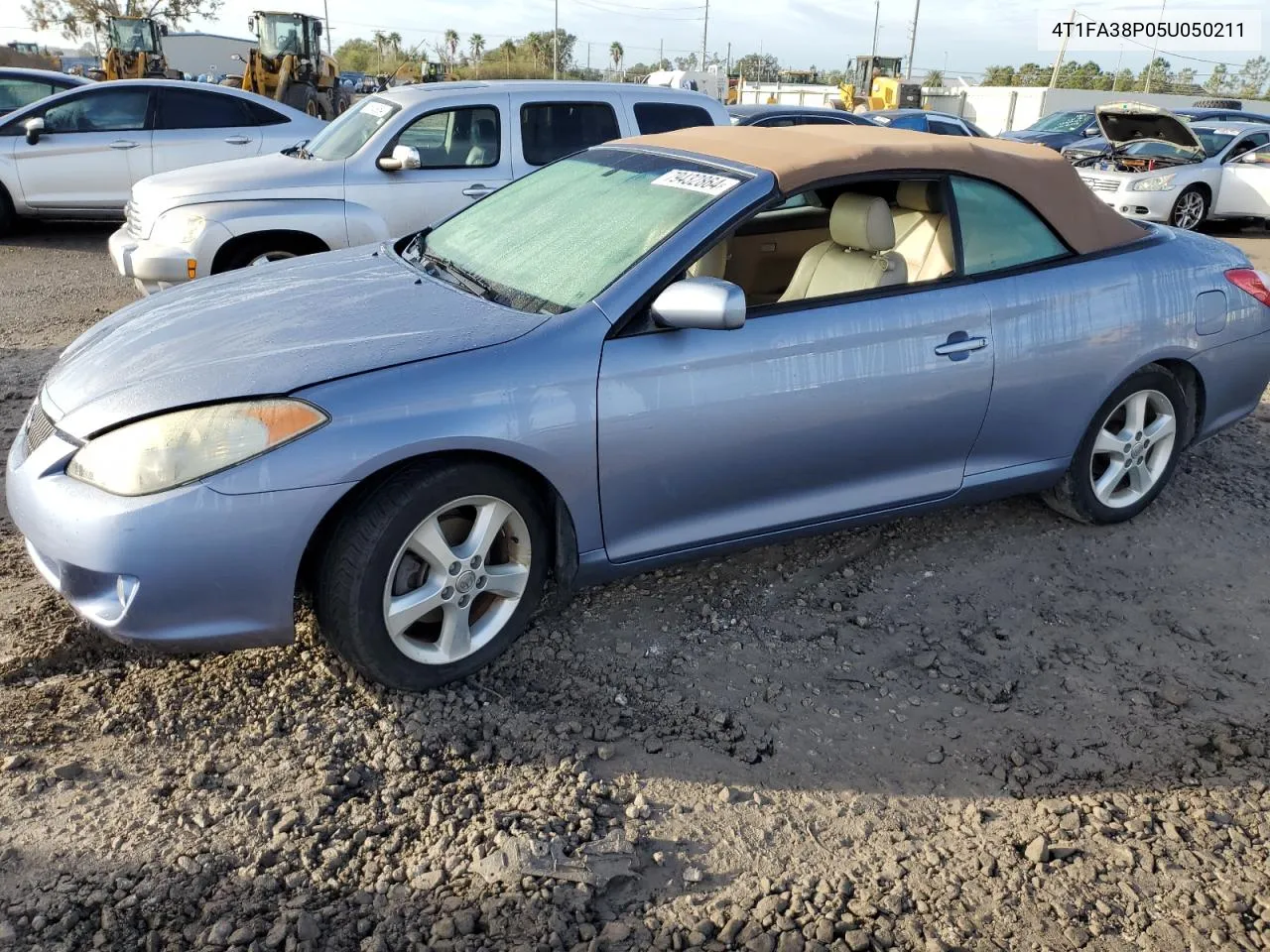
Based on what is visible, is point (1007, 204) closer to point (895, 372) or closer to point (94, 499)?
point (895, 372)

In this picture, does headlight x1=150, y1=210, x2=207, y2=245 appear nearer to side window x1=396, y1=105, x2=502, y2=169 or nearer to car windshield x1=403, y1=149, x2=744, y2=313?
side window x1=396, y1=105, x2=502, y2=169

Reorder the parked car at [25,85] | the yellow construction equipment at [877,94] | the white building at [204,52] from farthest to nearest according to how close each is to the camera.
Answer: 1. the white building at [204,52]
2. the yellow construction equipment at [877,94]
3. the parked car at [25,85]

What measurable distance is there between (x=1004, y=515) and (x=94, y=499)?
3441mm

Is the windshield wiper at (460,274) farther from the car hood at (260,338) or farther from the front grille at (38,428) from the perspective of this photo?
the front grille at (38,428)

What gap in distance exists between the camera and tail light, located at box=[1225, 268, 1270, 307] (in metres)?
4.20

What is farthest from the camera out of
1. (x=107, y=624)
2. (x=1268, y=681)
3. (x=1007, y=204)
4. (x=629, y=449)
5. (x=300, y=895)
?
(x=1007, y=204)

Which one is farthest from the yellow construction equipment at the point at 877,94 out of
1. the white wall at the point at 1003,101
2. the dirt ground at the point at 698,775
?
the dirt ground at the point at 698,775

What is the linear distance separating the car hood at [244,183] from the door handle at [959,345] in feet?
15.0

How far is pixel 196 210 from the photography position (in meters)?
6.41

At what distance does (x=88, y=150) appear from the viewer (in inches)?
385


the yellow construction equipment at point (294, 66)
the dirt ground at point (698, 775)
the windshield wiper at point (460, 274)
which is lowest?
the dirt ground at point (698, 775)

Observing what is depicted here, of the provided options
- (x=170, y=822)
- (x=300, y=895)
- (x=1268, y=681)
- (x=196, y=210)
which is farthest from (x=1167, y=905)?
(x=196, y=210)

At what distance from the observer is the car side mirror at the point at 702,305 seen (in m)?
2.92

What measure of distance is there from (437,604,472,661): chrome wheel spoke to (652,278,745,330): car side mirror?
3.43ft
